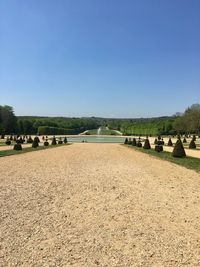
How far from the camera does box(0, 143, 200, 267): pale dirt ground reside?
16.2 feet

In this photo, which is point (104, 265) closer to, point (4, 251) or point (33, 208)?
point (4, 251)

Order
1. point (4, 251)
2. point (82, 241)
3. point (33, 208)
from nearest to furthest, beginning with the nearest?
point (4, 251) < point (82, 241) < point (33, 208)

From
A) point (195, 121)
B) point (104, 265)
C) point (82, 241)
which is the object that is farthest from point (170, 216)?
point (195, 121)

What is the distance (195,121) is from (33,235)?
5946cm

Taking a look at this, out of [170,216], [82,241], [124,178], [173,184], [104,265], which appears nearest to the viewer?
[104,265]

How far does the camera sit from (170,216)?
23.9 feet

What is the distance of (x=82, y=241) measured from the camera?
5629 millimetres

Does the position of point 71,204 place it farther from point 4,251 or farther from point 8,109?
point 8,109

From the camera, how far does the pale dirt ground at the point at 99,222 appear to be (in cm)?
495

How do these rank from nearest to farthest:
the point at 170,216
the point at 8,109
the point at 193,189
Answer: the point at 170,216 < the point at 193,189 < the point at 8,109

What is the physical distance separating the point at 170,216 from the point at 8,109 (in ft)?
242

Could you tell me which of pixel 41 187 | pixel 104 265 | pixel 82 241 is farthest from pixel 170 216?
pixel 41 187

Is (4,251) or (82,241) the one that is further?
(82,241)

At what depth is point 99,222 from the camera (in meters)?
6.78
